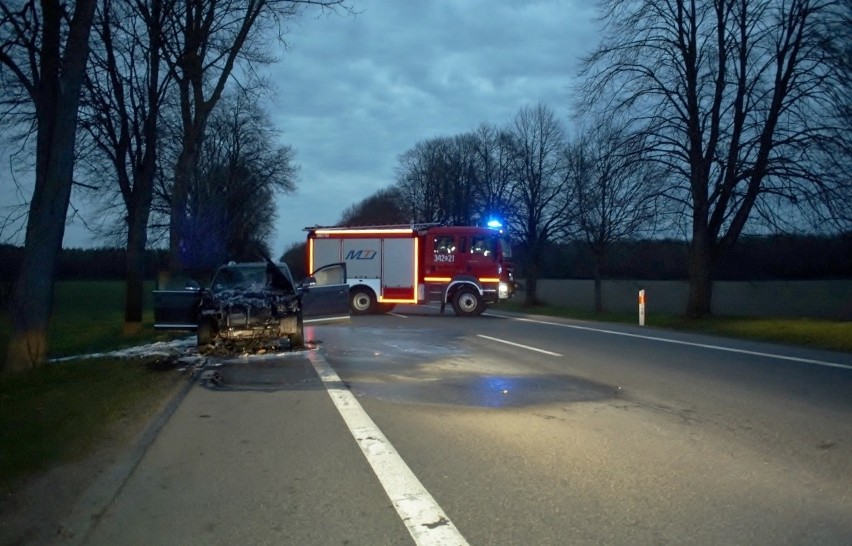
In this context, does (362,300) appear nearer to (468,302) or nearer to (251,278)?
(468,302)

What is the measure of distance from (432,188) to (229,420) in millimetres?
54600

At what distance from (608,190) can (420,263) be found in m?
10.3

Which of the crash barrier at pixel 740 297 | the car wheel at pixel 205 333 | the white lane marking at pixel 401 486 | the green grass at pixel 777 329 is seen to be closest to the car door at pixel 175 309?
the car wheel at pixel 205 333

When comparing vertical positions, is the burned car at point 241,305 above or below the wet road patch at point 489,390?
above

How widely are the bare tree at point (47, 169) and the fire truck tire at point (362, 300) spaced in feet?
57.7

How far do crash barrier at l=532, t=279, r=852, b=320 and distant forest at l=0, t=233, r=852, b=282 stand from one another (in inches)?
51.2

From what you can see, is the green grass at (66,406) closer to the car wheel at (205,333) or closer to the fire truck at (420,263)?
the car wheel at (205,333)

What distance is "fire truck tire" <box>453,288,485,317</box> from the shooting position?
95.1ft

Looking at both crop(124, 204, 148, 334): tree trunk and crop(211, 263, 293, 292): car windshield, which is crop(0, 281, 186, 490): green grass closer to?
crop(211, 263, 293, 292): car windshield

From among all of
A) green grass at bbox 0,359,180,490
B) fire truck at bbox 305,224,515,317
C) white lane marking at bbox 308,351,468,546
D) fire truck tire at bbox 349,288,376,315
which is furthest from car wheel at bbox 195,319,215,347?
fire truck tire at bbox 349,288,376,315

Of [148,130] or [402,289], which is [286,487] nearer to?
[148,130]

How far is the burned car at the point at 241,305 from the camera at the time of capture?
1597 cm

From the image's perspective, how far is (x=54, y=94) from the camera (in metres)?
12.7

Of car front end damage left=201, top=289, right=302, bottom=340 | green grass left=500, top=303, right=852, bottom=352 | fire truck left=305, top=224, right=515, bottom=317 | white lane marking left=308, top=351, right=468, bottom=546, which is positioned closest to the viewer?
white lane marking left=308, top=351, right=468, bottom=546
